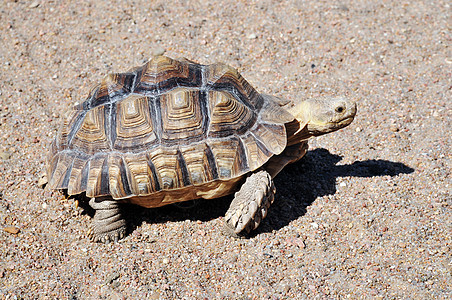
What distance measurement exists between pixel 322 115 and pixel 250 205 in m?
0.98

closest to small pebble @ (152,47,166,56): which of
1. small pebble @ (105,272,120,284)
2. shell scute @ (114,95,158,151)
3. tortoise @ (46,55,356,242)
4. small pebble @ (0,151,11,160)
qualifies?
tortoise @ (46,55,356,242)

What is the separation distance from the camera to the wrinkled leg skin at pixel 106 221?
3.80m

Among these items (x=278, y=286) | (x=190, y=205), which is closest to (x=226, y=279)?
(x=278, y=286)

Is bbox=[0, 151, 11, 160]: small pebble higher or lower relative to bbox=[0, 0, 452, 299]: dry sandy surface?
higher

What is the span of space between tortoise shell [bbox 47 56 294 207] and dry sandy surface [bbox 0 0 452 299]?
464mm

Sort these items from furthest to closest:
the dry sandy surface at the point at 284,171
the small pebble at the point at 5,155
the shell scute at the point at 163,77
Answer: the small pebble at the point at 5,155
the shell scute at the point at 163,77
the dry sandy surface at the point at 284,171

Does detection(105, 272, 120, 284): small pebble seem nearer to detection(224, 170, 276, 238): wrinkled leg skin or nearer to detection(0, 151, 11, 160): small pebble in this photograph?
detection(224, 170, 276, 238): wrinkled leg skin

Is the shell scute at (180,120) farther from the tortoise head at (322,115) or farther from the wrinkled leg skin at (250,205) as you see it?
the tortoise head at (322,115)

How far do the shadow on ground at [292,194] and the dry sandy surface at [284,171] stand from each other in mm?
15

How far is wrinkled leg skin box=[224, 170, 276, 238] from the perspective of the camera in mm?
3605

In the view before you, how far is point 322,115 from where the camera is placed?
12.9 ft

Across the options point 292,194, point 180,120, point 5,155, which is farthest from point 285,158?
point 5,155

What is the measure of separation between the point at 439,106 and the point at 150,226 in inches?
125

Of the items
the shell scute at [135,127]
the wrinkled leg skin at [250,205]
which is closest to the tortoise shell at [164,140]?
the shell scute at [135,127]
